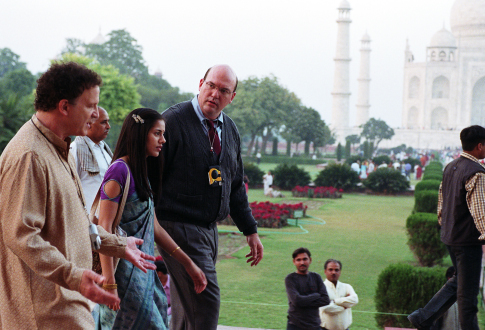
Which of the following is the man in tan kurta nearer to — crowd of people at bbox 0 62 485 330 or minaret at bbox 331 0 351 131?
crowd of people at bbox 0 62 485 330

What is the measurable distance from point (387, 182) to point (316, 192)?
2939 mm

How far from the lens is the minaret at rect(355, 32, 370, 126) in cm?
6500

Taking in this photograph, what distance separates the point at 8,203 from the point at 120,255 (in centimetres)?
45

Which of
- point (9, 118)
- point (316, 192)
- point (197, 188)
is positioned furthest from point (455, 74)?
point (197, 188)

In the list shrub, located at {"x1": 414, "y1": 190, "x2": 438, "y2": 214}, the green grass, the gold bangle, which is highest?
the gold bangle

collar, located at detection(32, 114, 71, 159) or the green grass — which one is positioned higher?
collar, located at detection(32, 114, 71, 159)

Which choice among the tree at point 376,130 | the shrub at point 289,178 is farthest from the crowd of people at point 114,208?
the tree at point 376,130

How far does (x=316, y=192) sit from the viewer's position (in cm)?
1736

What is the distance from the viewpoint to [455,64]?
57688 mm

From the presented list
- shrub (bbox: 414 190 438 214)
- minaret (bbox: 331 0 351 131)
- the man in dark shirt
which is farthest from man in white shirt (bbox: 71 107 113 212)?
minaret (bbox: 331 0 351 131)

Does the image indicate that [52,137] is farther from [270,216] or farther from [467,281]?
[270,216]

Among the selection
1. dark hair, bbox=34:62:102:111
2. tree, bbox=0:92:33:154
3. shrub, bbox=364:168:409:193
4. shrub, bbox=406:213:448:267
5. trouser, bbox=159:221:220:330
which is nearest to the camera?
dark hair, bbox=34:62:102:111

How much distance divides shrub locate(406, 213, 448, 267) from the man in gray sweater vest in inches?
Result: 209

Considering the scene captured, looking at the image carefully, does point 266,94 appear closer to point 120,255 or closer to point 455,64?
point 455,64
